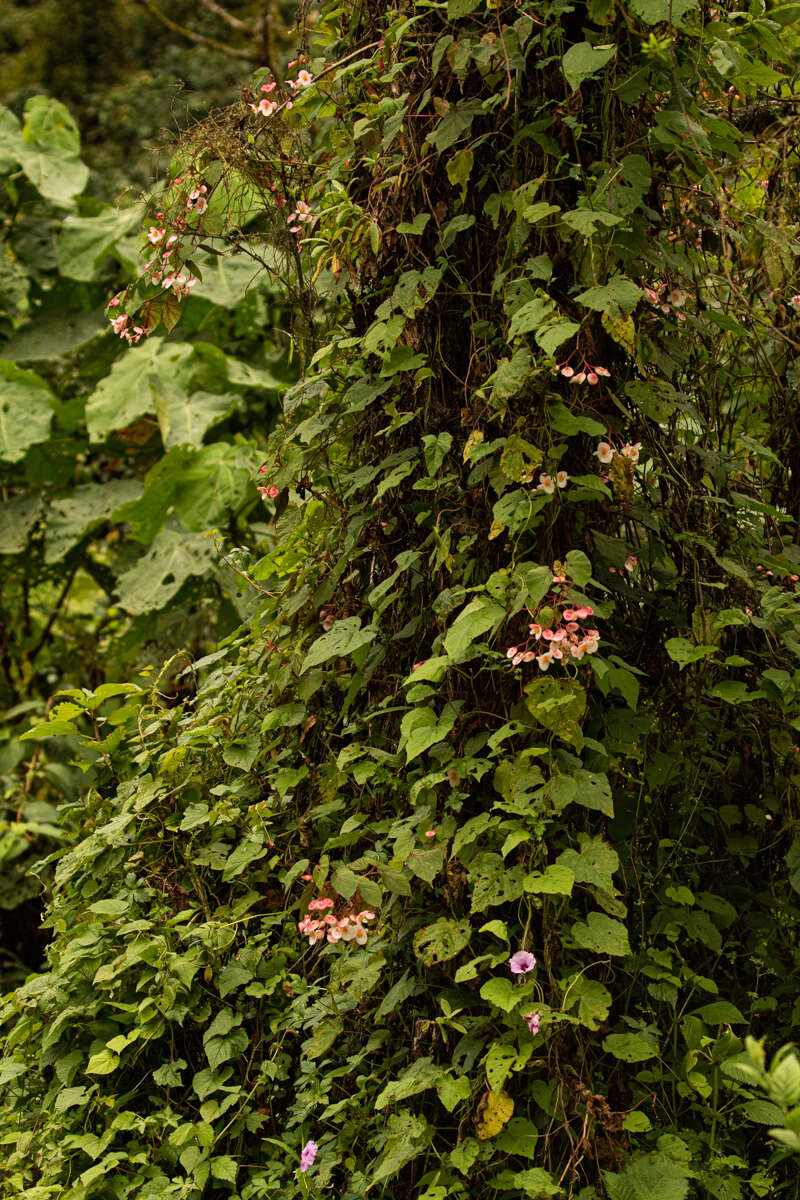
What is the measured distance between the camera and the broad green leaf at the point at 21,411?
463 cm

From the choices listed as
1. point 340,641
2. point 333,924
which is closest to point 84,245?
point 340,641

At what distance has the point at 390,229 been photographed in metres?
2.05

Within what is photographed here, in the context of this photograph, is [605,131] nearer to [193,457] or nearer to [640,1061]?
[640,1061]

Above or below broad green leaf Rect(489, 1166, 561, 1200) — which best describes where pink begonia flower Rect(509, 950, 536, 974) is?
above

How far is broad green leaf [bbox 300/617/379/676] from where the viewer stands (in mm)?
1995

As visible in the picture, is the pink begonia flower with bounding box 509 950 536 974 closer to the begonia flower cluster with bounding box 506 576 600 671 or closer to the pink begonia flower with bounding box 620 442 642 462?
the begonia flower cluster with bounding box 506 576 600 671

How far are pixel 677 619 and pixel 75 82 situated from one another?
21.8 feet

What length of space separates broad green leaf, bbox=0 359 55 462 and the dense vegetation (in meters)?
2.34

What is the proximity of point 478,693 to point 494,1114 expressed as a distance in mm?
595

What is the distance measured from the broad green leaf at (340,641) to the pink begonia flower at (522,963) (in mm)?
557

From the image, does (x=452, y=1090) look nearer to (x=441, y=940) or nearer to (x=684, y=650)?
(x=441, y=940)

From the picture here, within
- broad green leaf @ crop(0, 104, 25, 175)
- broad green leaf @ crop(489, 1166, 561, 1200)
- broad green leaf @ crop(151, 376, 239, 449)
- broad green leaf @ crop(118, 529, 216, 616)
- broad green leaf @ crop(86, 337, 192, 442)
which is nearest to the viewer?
broad green leaf @ crop(489, 1166, 561, 1200)

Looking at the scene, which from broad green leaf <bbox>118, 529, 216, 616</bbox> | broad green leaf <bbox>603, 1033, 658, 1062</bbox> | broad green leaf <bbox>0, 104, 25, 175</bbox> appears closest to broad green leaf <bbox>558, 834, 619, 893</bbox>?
broad green leaf <bbox>603, 1033, 658, 1062</bbox>

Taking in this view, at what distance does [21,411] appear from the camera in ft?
15.4
